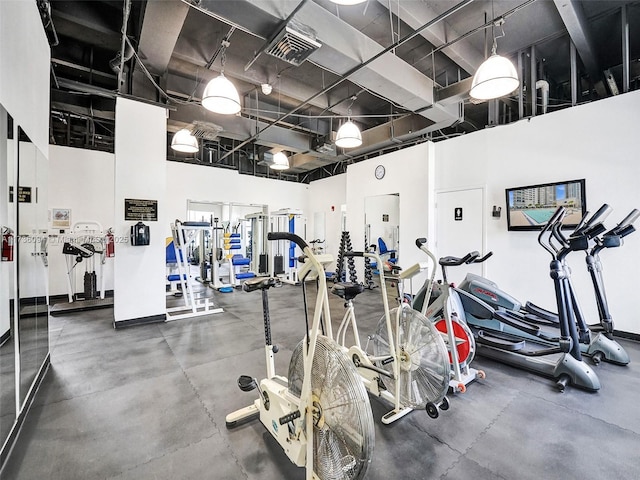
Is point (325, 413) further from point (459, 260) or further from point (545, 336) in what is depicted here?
point (545, 336)

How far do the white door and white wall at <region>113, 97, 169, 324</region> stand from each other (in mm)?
5332

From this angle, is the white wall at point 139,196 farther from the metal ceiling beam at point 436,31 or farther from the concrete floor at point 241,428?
the metal ceiling beam at point 436,31

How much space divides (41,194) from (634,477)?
5.02 m

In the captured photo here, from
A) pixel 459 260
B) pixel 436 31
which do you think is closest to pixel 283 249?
pixel 436 31

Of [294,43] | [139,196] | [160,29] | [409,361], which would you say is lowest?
[409,361]

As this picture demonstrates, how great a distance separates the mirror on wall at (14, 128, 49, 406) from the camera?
2213mm

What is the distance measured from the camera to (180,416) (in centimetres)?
221

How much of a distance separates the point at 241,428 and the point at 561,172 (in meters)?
5.49

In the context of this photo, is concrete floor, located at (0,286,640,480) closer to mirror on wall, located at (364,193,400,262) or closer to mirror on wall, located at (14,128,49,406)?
mirror on wall, located at (14,128,49,406)

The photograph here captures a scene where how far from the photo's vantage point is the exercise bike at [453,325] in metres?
2.50

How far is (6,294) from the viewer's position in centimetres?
197

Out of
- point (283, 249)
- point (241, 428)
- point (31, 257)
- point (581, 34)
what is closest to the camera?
point (241, 428)

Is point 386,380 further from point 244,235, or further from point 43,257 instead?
point 244,235

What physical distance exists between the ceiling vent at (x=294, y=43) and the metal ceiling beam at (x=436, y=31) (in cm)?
103
